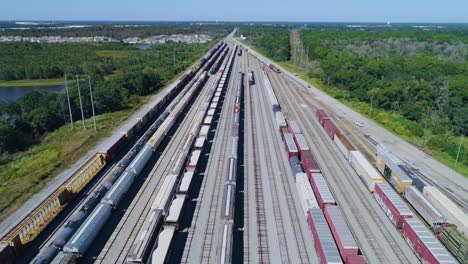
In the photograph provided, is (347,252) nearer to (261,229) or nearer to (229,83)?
(261,229)

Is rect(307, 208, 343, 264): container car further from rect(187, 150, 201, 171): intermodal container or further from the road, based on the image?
the road

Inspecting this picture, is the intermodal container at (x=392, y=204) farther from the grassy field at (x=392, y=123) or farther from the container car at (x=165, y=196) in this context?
the container car at (x=165, y=196)

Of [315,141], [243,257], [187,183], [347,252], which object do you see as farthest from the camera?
[315,141]

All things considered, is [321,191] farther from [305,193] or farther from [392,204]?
[392,204]

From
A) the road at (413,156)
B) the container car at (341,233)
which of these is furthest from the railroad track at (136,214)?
the road at (413,156)

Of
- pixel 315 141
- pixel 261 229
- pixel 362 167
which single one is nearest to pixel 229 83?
pixel 315 141

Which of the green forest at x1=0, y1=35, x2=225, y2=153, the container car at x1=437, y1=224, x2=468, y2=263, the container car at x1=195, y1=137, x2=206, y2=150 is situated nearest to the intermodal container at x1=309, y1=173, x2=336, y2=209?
the container car at x1=437, y1=224, x2=468, y2=263
